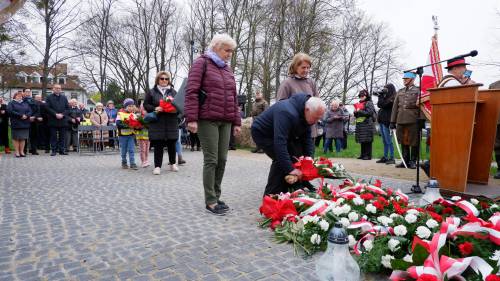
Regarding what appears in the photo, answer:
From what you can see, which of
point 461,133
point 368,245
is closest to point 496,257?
point 368,245

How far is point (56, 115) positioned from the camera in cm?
1098

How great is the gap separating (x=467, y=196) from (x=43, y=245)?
Answer: 453 cm

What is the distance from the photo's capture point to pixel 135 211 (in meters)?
4.18

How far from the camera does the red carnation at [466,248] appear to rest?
2.34m

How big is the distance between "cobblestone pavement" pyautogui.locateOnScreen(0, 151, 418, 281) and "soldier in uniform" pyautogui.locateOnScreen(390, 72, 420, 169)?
12.1 feet

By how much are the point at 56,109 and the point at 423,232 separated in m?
11.4

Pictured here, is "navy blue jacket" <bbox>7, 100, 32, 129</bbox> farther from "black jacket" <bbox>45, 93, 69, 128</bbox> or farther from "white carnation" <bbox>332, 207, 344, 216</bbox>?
"white carnation" <bbox>332, 207, 344, 216</bbox>

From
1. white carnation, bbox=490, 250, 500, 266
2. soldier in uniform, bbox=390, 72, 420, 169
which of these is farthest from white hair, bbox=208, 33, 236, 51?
soldier in uniform, bbox=390, 72, 420, 169

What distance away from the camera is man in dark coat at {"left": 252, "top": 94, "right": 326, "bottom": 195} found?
12.4 feet

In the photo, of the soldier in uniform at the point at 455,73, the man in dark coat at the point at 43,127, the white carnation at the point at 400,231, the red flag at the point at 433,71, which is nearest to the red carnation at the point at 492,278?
the white carnation at the point at 400,231

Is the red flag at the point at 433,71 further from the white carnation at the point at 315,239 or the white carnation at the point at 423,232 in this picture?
the white carnation at the point at 315,239

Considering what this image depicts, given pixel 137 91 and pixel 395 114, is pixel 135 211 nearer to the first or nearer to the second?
pixel 395 114

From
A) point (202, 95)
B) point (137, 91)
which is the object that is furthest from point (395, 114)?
point (137, 91)

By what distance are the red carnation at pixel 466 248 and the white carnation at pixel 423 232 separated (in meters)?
0.28
